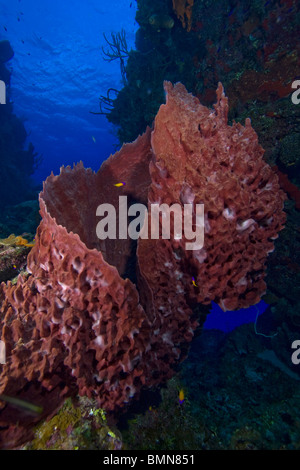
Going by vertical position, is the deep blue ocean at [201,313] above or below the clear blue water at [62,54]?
below

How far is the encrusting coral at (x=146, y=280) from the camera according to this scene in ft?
8.13

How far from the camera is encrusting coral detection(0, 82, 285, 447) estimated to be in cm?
248

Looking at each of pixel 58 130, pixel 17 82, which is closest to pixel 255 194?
pixel 17 82

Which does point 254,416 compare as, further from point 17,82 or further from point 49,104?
point 49,104

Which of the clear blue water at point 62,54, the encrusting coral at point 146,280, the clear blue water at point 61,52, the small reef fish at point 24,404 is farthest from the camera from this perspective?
the clear blue water at point 61,52

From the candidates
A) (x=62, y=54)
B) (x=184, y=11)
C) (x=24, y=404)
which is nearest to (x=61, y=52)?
(x=62, y=54)

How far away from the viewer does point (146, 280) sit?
319 centimetres

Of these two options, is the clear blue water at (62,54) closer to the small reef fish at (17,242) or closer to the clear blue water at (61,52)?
the clear blue water at (61,52)

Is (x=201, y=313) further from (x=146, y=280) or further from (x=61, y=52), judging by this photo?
(x=61, y=52)

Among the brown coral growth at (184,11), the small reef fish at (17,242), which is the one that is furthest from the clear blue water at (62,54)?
the small reef fish at (17,242)

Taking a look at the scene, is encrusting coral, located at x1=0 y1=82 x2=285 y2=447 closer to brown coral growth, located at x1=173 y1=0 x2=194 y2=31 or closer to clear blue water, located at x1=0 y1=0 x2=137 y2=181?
brown coral growth, located at x1=173 y1=0 x2=194 y2=31

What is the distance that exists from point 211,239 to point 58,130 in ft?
202

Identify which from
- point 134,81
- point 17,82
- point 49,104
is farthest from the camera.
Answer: point 49,104
